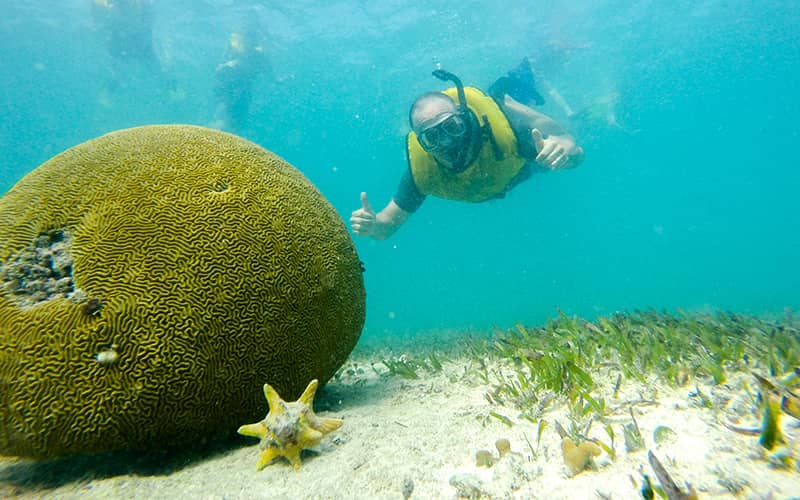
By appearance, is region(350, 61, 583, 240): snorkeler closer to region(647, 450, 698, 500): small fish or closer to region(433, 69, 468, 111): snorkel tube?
region(433, 69, 468, 111): snorkel tube

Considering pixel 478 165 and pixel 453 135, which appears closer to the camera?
pixel 453 135

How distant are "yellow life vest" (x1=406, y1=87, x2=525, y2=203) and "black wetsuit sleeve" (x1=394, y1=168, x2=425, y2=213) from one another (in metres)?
0.10

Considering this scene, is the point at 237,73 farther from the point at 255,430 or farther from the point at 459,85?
the point at 255,430

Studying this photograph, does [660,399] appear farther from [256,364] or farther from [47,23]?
[47,23]

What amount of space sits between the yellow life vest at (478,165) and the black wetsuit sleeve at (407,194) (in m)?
0.10

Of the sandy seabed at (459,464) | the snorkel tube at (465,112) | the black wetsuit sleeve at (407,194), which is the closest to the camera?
the sandy seabed at (459,464)

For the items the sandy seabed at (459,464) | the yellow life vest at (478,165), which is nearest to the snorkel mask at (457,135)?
the yellow life vest at (478,165)

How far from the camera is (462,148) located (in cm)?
588

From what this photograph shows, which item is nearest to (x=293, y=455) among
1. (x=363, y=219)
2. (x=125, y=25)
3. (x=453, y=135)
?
(x=363, y=219)

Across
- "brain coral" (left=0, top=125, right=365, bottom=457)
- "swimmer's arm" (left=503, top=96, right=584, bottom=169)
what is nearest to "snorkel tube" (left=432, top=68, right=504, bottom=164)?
"swimmer's arm" (left=503, top=96, right=584, bottom=169)

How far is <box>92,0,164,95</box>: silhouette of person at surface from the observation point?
20953 millimetres

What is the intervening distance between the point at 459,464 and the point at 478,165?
17.5 feet

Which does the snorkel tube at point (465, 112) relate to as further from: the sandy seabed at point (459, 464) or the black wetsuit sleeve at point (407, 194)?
the sandy seabed at point (459, 464)

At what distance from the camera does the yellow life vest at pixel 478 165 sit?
6.49 m
